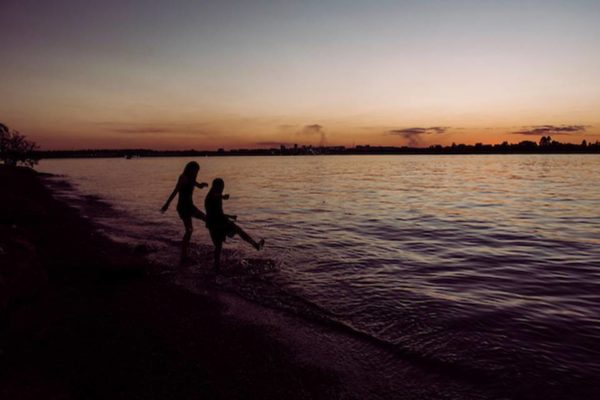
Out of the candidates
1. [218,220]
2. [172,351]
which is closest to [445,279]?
[218,220]

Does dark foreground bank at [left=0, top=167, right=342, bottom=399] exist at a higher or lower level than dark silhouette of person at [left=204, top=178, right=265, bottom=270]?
lower

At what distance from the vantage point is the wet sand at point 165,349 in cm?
436

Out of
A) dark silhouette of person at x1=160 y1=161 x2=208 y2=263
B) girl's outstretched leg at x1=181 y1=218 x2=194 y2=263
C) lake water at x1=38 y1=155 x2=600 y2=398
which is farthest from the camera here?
girl's outstretched leg at x1=181 y1=218 x2=194 y2=263

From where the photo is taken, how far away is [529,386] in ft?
16.3

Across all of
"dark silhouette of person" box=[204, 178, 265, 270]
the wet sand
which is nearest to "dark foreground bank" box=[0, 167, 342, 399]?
the wet sand

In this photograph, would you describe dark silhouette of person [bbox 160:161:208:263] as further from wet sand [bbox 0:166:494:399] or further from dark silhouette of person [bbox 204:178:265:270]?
wet sand [bbox 0:166:494:399]

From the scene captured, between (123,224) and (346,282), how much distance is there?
13.2 m

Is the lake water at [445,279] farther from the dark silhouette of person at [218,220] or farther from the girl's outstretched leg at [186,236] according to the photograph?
the dark silhouette of person at [218,220]

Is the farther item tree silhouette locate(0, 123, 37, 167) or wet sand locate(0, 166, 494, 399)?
tree silhouette locate(0, 123, 37, 167)

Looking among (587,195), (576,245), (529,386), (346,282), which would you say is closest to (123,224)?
(346,282)

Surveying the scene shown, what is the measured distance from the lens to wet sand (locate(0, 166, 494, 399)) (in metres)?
4.36

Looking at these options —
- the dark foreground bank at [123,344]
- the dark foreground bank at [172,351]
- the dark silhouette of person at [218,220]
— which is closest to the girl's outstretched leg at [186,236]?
the dark silhouette of person at [218,220]

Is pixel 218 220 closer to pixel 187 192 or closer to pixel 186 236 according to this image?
pixel 187 192

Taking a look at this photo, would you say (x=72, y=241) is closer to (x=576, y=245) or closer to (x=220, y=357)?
(x=220, y=357)
